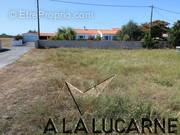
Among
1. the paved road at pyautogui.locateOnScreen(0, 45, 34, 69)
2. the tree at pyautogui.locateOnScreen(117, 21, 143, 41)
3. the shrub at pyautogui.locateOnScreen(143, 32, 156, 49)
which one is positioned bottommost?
the paved road at pyautogui.locateOnScreen(0, 45, 34, 69)

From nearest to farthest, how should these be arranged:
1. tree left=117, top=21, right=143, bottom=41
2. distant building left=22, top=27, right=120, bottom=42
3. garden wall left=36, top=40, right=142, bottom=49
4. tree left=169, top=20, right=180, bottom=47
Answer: garden wall left=36, top=40, right=142, bottom=49
tree left=169, top=20, right=180, bottom=47
tree left=117, top=21, right=143, bottom=41
distant building left=22, top=27, right=120, bottom=42

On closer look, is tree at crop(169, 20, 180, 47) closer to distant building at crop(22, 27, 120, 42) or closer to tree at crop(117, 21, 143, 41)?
tree at crop(117, 21, 143, 41)

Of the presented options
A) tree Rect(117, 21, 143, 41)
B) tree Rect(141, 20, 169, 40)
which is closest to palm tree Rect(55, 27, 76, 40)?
tree Rect(117, 21, 143, 41)

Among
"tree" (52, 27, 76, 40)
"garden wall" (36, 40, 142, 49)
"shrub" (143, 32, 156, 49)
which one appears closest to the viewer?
"garden wall" (36, 40, 142, 49)

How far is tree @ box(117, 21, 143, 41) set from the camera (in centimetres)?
5675

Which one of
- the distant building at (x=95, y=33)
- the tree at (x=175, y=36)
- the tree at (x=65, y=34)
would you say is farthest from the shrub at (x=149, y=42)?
the distant building at (x=95, y=33)

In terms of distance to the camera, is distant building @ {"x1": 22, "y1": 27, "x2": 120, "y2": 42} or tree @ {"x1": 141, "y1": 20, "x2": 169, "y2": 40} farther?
distant building @ {"x1": 22, "y1": 27, "x2": 120, "y2": 42}

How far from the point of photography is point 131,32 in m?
56.8

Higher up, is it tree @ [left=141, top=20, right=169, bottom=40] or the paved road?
tree @ [left=141, top=20, right=169, bottom=40]

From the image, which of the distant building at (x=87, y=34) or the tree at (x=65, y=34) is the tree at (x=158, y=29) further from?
the tree at (x=65, y=34)

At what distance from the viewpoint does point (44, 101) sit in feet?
23.0

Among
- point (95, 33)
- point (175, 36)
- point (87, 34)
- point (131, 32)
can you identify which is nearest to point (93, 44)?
point (175, 36)

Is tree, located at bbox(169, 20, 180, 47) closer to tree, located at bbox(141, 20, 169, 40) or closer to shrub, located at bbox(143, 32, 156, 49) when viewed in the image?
shrub, located at bbox(143, 32, 156, 49)

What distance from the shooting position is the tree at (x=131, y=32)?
5675 cm
